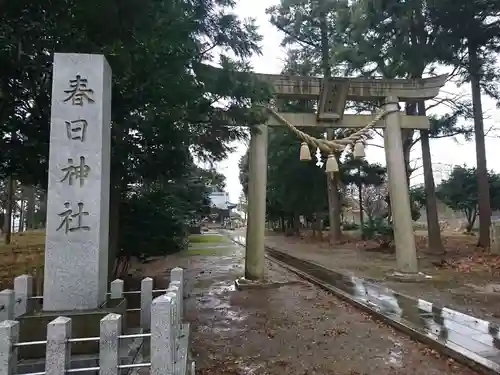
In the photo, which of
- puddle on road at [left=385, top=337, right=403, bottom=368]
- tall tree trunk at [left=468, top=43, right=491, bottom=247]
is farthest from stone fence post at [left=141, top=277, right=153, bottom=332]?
tall tree trunk at [left=468, top=43, right=491, bottom=247]

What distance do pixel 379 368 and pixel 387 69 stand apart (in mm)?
13465

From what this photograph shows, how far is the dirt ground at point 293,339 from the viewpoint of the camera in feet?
14.7

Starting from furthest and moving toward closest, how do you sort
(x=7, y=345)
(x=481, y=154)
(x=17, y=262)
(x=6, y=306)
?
1. (x=481, y=154)
2. (x=17, y=262)
3. (x=6, y=306)
4. (x=7, y=345)

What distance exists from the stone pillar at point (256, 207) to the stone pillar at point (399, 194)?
340cm

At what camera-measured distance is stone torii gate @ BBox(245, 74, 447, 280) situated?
9.62 meters

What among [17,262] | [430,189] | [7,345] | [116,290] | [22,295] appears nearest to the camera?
[7,345]

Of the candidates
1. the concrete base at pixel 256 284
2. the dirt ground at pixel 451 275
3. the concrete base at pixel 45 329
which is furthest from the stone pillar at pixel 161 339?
the concrete base at pixel 256 284

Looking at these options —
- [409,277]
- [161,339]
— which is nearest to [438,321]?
[409,277]

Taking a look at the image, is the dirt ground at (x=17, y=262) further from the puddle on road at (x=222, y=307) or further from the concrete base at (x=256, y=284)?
the concrete base at (x=256, y=284)

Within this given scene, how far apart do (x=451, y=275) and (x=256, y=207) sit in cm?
563

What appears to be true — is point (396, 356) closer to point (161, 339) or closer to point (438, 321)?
point (438, 321)

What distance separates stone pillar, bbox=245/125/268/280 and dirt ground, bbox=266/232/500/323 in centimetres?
315

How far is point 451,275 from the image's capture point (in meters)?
10.6

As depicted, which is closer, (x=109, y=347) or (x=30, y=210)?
(x=109, y=347)
